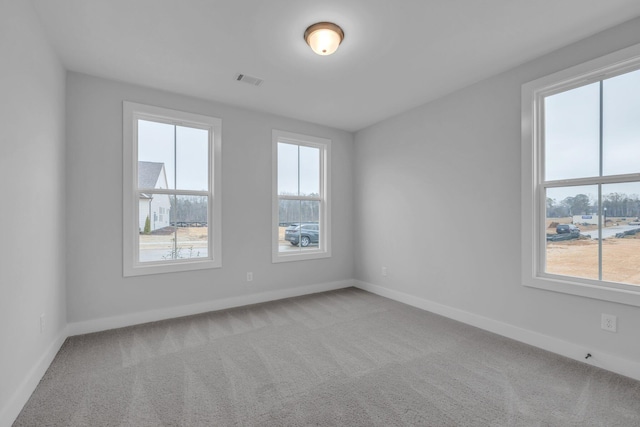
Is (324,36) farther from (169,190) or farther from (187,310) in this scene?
(187,310)

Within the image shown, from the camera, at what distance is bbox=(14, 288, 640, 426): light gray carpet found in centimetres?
170

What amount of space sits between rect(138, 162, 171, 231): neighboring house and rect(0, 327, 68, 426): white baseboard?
1.32 meters

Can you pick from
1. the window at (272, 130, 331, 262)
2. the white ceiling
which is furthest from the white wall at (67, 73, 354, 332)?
the white ceiling

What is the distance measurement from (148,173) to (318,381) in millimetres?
2832

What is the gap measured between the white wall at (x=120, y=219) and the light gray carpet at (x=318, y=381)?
0.36 m

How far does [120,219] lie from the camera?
119 inches

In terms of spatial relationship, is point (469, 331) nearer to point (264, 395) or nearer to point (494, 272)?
point (494, 272)

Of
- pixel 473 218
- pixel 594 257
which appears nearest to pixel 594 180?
pixel 594 257

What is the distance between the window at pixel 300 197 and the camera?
4.13 metres

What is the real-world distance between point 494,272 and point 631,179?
1289 millimetres

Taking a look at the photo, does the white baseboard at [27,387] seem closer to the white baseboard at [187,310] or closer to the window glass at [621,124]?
the white baseboard at [187,310]

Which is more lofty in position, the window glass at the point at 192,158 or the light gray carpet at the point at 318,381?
the window glass at the point at 192,158

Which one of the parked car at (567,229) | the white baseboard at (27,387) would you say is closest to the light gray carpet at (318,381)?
the white baseboard at (27,387)

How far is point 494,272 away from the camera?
2.93 metres
